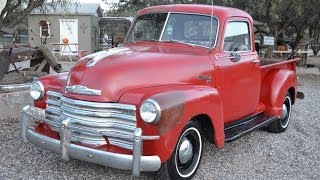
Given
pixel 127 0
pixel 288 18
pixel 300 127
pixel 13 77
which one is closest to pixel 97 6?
pixel 127 0

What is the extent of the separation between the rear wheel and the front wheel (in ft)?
8.67

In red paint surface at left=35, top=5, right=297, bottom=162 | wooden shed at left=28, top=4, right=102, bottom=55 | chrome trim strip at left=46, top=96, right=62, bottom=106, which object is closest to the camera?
red paint surface at left=35, top=5, right=297, bottom=162

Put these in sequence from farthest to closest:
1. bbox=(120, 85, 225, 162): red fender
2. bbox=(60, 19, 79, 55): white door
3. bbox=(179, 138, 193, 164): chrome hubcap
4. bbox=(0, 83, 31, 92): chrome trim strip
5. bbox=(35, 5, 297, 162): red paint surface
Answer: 1. bbox=(60, 19, 79, 55): white door
2. bbox=(0, 83, 31, 92): chrome trim strip
3. bbox=(179, 138, 193, 164): chrome hubcap
4. bbox=(35, 5, 297, 162): red paint surface
5. bbox=(120, 85, 225, 162): red fender

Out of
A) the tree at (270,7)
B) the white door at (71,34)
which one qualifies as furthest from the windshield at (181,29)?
the white door at (71,34)

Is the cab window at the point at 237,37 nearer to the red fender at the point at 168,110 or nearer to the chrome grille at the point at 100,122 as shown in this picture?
the red fender at the point at 168,110

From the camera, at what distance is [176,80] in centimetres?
464

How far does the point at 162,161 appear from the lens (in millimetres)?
4020

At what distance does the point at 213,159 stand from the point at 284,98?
2.09m

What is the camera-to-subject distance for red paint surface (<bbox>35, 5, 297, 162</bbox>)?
4.09 metres

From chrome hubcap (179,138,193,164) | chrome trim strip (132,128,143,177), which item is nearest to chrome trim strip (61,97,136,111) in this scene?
chrome trim strip (132,128,143,177)

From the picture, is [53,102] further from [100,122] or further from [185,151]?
[185,151]

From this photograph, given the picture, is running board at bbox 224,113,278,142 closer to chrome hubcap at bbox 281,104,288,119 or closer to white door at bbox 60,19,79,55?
chrome hubcap at bbox 281,104,288,119

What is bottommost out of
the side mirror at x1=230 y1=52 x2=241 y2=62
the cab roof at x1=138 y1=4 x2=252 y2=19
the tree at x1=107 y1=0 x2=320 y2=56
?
the side mirror at x1=230 y1=52 x2=241 y2=62

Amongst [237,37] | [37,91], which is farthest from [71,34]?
[37,91]
